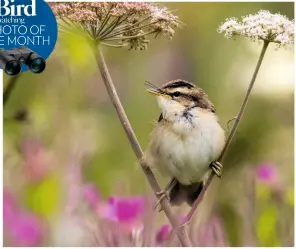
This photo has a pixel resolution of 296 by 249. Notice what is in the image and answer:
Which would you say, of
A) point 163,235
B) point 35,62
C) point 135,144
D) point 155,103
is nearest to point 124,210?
point 163,235

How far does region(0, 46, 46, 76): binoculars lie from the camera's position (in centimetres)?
215

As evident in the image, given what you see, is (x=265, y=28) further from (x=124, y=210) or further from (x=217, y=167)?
(x=124, y=210)

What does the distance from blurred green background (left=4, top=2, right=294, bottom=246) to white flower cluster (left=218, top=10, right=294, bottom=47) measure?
0.17 meters

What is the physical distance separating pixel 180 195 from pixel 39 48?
800 millimetres

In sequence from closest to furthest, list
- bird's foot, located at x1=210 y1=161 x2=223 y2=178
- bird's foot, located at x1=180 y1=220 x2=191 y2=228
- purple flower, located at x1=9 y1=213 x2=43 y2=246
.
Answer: purple flower, located at x1=9 y1=213 x2=43 y2=246 → bird's foot, located at x1=180 y1=220 x2=191 y2=228 → bird's foot, located at x1=210 y1=161 x2=223 y2=178

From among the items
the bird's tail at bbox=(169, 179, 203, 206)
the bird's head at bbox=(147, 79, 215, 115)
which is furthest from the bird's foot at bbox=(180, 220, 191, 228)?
the bird's head at bbox=(147, 79, 215, 115)

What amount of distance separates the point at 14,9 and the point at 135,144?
79 centimetres

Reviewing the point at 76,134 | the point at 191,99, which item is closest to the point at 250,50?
the point at 191,99

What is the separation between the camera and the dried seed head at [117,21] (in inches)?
84.8

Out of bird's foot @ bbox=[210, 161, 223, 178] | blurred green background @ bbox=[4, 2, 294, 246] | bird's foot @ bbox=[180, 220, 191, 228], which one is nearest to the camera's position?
bird's foot @ bbox=[180, 220, 191, 228]

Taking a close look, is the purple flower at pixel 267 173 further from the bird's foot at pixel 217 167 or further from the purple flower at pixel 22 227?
the purple flower at pixel 22 227

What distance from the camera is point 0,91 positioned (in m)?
2.43

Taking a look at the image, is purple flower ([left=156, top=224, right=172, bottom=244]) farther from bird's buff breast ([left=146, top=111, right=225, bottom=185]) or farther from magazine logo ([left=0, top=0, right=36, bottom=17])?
magazine logo ([left=0, top=0, right=36, bottom=17])

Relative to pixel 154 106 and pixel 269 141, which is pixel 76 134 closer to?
pixel 154 106
